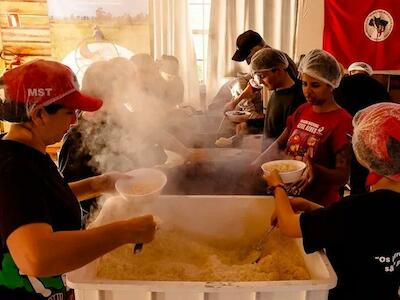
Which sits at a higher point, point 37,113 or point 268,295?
point 37,113

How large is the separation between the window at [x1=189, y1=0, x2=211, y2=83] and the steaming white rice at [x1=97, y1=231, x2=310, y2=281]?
381cm

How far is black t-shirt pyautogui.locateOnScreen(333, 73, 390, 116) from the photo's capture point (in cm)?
273

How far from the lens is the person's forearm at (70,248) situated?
802 mm

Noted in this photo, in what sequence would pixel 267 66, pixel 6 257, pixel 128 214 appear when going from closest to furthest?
pixel 6 257
pixel 128 214
pixel 267 66

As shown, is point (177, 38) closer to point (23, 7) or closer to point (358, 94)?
point (23, 7)

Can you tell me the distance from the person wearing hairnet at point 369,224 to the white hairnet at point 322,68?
0.73 metres

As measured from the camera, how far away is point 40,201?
2.86 ft

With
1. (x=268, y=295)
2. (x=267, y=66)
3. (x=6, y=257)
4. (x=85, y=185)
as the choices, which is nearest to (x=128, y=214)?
(x=85, y=185)

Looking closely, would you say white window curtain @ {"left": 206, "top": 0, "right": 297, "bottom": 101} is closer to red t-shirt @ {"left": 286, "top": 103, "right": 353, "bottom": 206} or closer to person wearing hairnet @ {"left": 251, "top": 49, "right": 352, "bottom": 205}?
person wearing hairnet @ {"left": 251, "top": 49, "right": 352, "bottom": 205}

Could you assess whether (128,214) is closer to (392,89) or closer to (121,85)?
(121,85)

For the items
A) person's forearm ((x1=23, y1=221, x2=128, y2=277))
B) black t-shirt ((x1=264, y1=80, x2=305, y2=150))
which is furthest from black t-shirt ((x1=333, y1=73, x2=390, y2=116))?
person's forearm ((x1=23, y1=221, x2=128, y2=277))

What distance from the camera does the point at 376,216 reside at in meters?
1.00

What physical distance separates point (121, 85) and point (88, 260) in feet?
3.56

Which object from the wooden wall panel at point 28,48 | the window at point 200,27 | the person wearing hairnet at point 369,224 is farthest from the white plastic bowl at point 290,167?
the wooden wall panel at point 28,48
